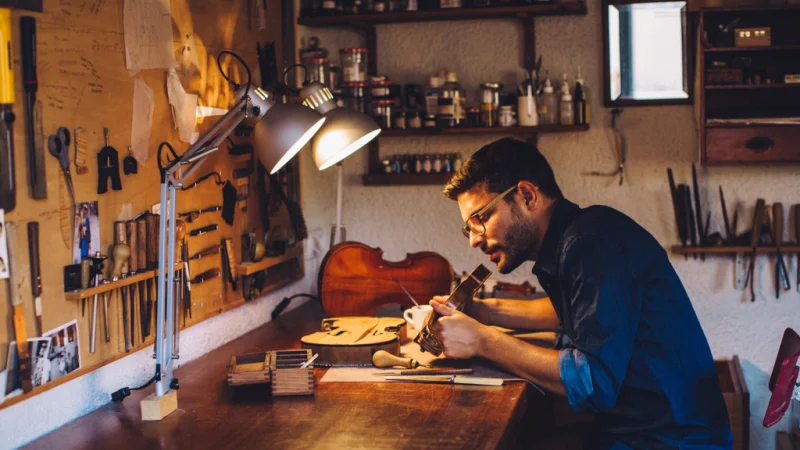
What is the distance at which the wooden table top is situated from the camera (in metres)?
2.03

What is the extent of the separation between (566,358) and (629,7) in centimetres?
231

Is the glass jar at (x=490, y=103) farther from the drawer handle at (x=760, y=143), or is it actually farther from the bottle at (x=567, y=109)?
the drawer handle at (x=760, y=143)

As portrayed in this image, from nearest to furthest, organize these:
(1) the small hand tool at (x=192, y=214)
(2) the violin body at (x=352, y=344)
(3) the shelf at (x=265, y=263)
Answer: (2) the violin body at (x=352, y=344) < (1) the small hand tool at (x=192, y=214) < (3) the shelf at (x=265, y=263)

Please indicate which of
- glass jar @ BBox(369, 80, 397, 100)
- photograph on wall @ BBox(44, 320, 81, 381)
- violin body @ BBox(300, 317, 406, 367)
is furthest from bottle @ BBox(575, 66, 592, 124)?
photograph on wall @ BBox(44, 320, 81, 381)

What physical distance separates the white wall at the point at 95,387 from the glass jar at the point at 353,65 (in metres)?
1.26

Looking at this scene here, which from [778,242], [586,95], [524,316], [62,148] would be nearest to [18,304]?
[62,148]

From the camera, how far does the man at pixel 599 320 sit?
213 cm

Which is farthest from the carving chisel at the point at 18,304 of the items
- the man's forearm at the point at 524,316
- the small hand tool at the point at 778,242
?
the small hand tool at the point at 778,242

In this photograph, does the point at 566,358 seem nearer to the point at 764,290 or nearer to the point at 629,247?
the point at 629,247

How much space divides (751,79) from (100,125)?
277 centimetres

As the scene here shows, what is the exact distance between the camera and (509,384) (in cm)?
246

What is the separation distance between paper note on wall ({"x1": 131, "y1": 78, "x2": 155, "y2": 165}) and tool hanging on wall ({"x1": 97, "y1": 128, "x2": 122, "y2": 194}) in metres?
0.12

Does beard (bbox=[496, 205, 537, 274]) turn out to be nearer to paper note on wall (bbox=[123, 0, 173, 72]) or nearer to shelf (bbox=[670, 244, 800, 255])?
paper note on wall (bbox=[123, 0, 173, 72])

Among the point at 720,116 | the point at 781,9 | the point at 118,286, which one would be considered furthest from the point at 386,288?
the point at 781,9
